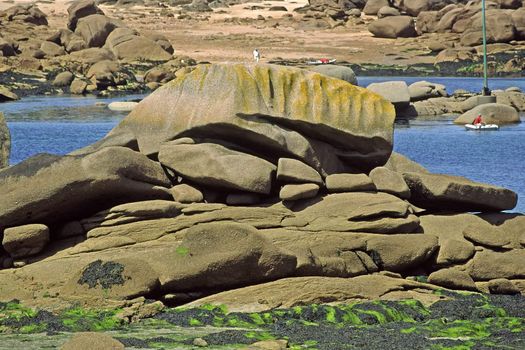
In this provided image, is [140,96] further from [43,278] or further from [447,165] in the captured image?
[43,278]

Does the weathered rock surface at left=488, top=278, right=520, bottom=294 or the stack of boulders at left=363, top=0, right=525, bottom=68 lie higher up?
the weathered rock surface at left=488, top=278, right=520, bottom=294

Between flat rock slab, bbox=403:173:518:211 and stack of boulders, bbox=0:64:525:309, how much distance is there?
3cm

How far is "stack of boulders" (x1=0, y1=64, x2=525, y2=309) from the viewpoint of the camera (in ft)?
60.6

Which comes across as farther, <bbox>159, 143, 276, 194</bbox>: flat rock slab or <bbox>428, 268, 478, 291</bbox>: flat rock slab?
<bbox>159, 143, 276, 194</bbox>: flat rock slab

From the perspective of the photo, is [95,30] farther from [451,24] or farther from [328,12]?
[328,12]

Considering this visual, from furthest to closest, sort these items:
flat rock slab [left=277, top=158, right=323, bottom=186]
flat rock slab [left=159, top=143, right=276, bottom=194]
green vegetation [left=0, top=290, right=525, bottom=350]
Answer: flat rock slab [left=277, top=158, right=323, bottom=186] → flat rock slab [left=159, top=143, right=276, bottom=194] → green vegetation [left=0, top=290, right=525, bottom=350]

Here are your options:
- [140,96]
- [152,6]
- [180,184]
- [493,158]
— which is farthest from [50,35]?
[180,184]

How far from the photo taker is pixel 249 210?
67.8 ft

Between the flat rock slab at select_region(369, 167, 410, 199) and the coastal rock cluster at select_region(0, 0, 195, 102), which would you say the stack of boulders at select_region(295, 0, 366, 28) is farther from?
the flat rock slab at select_region(369, 167, 410, 199)

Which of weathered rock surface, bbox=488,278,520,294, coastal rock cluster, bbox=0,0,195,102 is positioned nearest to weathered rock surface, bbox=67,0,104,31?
coastal rock cluster, bbox=0,0,195,102

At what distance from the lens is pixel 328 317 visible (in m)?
17.7

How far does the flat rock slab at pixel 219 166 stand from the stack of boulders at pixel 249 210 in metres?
0.03

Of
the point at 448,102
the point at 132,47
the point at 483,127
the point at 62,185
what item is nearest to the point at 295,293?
the point at 62,185

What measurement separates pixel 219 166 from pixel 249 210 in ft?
3.16
